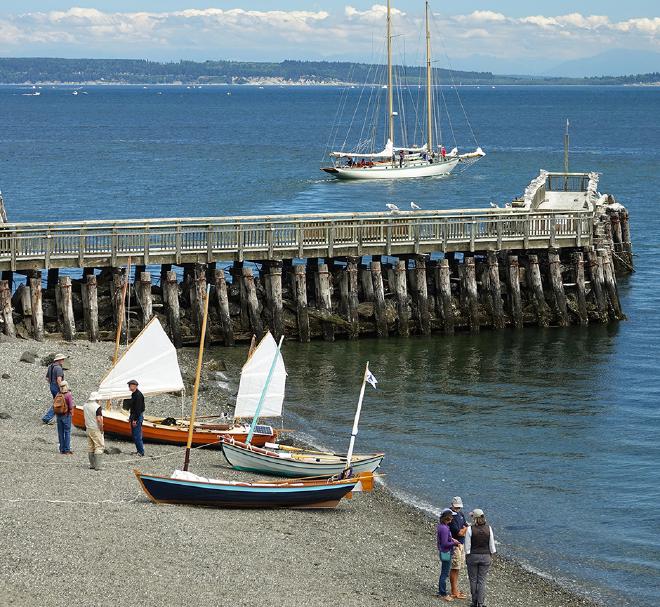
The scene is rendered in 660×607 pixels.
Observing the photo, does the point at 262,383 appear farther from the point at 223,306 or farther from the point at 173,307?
the point at 223,306

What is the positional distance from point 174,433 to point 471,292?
17564 mm

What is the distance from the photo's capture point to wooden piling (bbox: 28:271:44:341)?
40.3m

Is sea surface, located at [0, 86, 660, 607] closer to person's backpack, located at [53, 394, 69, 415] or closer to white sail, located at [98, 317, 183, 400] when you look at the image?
white sail, located at [98, 317, 183, 400]

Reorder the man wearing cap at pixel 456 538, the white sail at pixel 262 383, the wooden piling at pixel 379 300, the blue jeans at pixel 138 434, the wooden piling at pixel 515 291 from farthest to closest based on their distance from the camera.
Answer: the wooden piling at pixel 515 291
the wooden piling at pixel 379 300
the white sail at pixel 262 383
the blue jeans at pixel 138 434
the man wearing cap at pixel 456 538

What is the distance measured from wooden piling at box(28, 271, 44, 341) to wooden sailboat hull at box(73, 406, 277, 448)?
10491 mm

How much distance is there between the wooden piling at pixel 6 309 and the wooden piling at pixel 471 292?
15.2m

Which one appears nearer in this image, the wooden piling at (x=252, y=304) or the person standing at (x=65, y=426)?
the person standing at (x=65, y=426)

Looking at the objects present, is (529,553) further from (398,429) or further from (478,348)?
(478,348)

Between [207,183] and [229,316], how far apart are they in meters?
57.7

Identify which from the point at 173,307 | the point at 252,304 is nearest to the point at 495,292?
the point at 252,304

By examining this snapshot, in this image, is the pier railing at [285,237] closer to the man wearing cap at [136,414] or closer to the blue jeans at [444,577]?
the man wearing cap at [136,414]

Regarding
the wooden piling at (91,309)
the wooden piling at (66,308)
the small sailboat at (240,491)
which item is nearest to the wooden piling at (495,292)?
the wooden piling at (91,309)

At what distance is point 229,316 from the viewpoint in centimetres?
4291

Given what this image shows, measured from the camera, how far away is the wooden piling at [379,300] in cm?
4394
